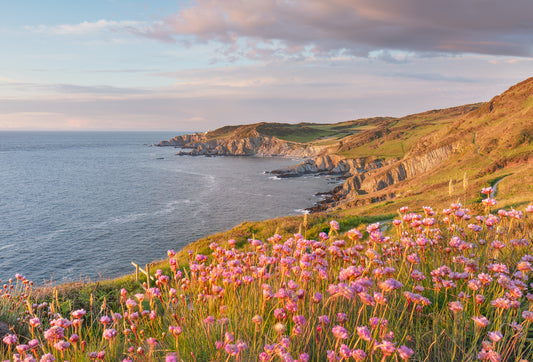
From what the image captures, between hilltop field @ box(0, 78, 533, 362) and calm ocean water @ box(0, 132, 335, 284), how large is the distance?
1125 cm

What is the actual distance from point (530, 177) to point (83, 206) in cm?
6816

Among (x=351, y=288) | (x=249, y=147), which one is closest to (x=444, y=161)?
(x=351, y=288)

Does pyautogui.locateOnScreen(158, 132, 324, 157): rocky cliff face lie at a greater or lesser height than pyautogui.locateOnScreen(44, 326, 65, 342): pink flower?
greater

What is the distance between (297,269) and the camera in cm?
400

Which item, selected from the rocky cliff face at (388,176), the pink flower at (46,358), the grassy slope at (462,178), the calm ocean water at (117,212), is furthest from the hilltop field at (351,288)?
the calm ocean water at (117,212)

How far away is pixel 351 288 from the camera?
9.27 feet

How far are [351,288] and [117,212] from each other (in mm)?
61462

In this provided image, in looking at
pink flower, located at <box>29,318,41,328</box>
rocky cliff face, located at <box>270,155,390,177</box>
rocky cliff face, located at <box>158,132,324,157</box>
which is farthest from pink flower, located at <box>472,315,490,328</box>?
rocky cliff face, located at <box>158,132,324,157</box>

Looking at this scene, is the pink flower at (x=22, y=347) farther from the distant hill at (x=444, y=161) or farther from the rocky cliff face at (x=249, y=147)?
the rocky cliff face at (x=249, y=147)

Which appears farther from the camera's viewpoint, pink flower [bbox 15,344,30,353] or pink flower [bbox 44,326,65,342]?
pink flower [bbox 44,326,65,342]

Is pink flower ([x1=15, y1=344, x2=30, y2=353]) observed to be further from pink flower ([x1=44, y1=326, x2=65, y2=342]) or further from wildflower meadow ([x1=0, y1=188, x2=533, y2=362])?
pink flower ([x1=44, y1=326, x2=65, y2=342])

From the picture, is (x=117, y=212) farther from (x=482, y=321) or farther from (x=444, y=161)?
(x=482, y=321)

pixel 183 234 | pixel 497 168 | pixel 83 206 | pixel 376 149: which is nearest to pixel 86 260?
pixel 183 234

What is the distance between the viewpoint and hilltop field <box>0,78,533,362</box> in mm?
2982
